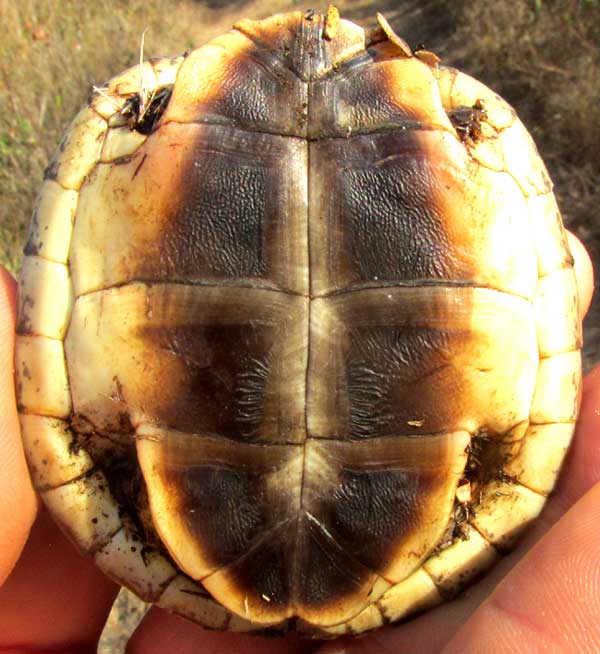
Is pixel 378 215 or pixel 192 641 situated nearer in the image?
pixel 378 215

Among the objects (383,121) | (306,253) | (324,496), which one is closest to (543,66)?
(383,121)

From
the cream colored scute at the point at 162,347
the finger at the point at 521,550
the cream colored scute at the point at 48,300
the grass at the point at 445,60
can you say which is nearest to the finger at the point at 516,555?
the finger at the point at 521,550

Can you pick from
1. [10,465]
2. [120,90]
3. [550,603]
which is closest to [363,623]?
A: [550,603]

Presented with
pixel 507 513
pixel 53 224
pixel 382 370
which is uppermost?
pixel 53 224

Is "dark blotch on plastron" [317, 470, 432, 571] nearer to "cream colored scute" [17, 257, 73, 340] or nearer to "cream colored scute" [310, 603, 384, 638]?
"cream colored scute" [310, 603, 384, 638]

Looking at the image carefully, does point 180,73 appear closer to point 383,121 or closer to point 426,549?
point 383,121

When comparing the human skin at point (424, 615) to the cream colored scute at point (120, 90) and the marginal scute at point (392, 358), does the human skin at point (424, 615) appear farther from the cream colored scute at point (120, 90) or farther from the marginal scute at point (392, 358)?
the cream colored scute at point (120, 90)

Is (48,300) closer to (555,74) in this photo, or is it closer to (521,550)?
(521,550)
